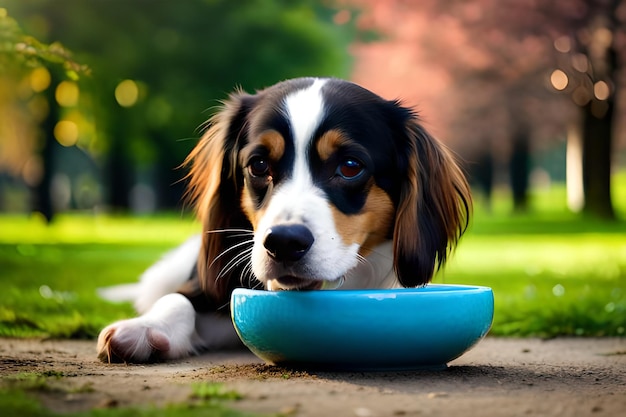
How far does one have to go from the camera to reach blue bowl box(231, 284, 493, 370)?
3.81 meters

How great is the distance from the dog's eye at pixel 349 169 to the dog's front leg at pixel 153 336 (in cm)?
122

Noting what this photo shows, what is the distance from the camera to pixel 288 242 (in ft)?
12.4

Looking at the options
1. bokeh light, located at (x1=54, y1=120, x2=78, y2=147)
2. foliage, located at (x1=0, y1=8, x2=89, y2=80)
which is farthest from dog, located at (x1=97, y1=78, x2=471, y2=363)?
bokeh light, located at (x1=54, y1=120, x2=78, y2=147)

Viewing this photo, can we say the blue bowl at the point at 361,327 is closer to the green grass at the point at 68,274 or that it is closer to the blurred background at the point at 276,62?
the green grass at the point at 68,274

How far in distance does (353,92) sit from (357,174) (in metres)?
0.53

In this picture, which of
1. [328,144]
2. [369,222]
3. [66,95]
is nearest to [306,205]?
[328,144]

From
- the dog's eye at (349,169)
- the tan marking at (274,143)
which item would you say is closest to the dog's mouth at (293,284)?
the dog's eye at (349,169)

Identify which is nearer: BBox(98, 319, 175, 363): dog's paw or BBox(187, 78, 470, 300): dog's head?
BBox(187, 78, 470, 300): dog's head

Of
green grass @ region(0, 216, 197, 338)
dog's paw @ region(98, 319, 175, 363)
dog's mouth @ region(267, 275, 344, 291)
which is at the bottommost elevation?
green grass @ region(0, 216, 197, 338)

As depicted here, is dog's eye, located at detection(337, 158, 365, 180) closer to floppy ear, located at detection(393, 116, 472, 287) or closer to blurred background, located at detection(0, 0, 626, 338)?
floppy ear, located at detection(393, 116, 472, 287)

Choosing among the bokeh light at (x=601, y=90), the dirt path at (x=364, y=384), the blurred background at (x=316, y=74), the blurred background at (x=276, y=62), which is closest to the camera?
the dirt path at (x=364, y=384)

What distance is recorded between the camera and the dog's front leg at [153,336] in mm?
4434

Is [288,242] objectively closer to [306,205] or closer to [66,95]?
[306,205]

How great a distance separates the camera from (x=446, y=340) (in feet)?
12.9
